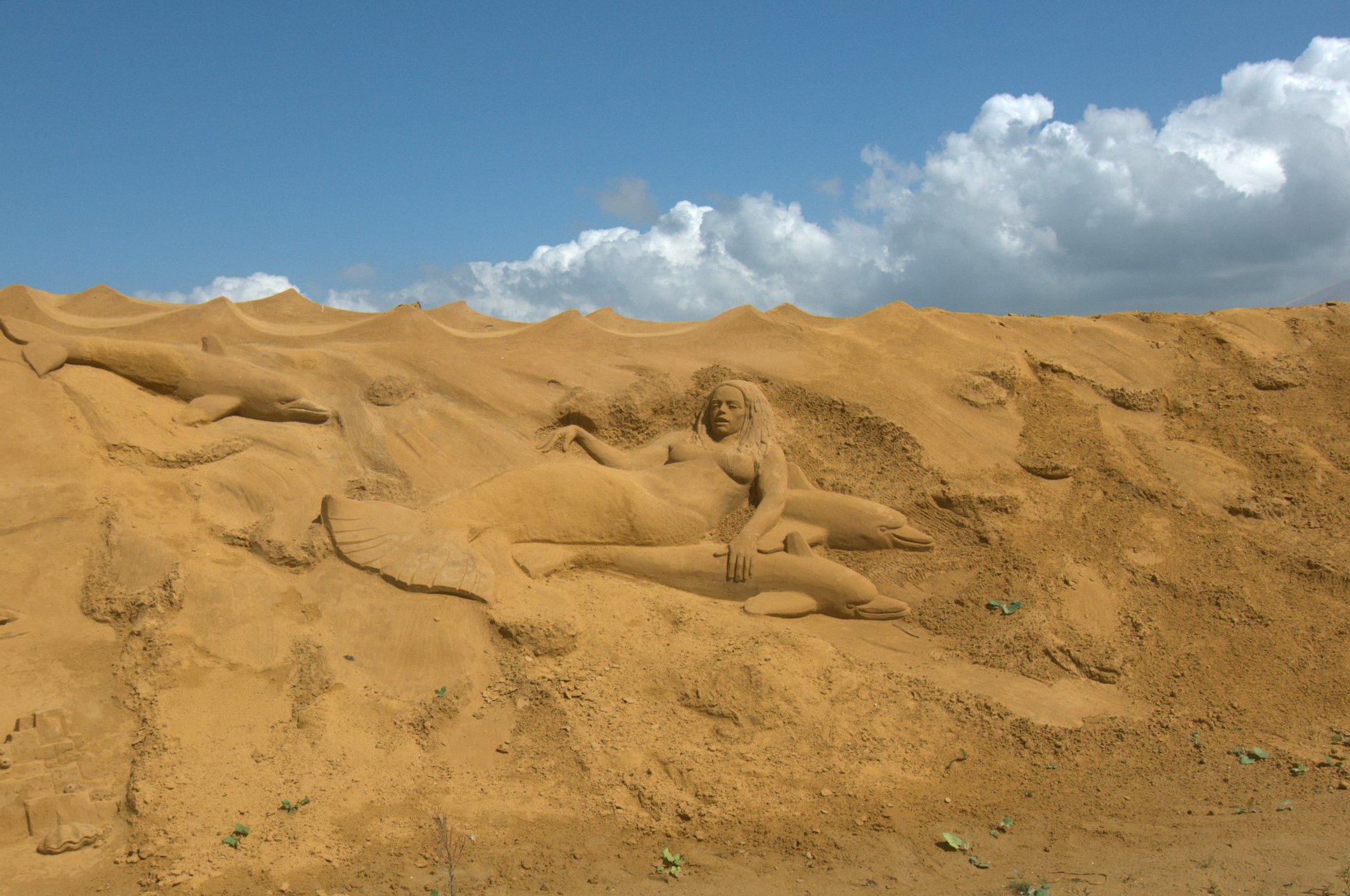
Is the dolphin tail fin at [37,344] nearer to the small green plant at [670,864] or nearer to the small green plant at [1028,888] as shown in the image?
the small green plant at [670,864]

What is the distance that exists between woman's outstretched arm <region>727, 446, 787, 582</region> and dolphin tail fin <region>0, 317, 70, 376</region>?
172 inches

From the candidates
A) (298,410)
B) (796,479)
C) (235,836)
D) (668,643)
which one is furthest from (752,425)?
(235,836)

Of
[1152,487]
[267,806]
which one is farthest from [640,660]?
[1152,487]

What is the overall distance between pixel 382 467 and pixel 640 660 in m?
2.33

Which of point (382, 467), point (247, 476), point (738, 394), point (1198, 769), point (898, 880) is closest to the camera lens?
point (898, 880)

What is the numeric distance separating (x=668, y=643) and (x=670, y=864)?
1484mm

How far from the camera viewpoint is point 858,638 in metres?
6.11

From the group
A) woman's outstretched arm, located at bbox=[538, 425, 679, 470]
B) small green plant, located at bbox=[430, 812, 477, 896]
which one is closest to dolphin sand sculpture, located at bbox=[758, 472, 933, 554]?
woman's outstretched arm, located at bbox=[538, 425, 679, 470]

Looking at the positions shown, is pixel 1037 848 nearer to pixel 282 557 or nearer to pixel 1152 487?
pixel 1152 487

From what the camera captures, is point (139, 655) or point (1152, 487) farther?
point (1152, 487)

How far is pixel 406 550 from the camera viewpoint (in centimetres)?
547

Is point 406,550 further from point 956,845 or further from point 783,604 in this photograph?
point 956,845

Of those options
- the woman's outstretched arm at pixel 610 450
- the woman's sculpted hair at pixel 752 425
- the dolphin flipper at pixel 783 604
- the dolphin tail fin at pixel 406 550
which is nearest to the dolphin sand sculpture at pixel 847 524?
the woman's sculpted hair at pixel 752 425

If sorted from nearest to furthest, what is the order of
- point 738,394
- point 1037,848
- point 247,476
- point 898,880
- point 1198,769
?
1. point 898,880
2. point 1037,848
3. point 1198,769
4. point 247,476
5. point 738,394
